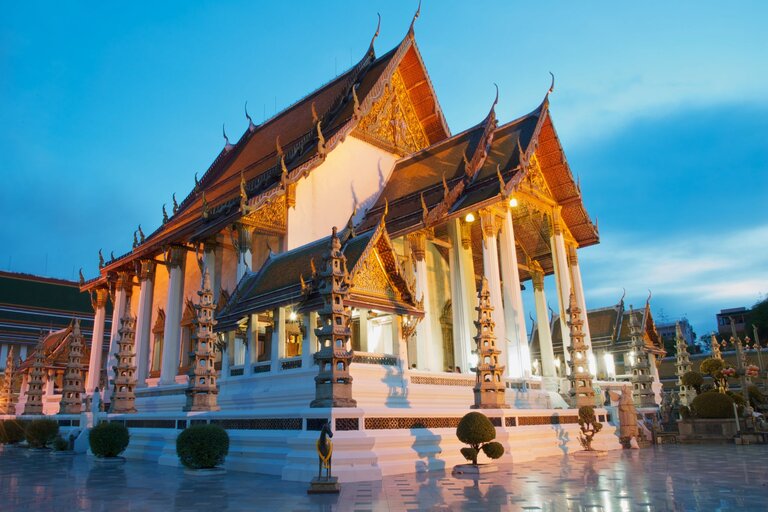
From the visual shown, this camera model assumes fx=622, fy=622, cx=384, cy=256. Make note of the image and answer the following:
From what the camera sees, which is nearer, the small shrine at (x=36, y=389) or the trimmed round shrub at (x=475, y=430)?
the trimmed round shrub at (x=475, y=430)

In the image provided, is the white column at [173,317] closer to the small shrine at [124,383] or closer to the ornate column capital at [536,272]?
the small shrine at [124,383]

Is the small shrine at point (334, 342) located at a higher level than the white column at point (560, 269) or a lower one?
lower

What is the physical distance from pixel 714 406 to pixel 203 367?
461 inches

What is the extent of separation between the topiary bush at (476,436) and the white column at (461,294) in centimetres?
734

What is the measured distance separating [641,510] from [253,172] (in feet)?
57.1

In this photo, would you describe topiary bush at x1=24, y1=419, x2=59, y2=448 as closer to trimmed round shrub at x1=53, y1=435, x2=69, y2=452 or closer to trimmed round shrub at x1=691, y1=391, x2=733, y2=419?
trimmed round shrub at x1=53, y1=435, x2=69, y2=452

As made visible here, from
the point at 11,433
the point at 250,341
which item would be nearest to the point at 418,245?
the point at 250,341

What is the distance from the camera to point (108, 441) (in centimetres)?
1034

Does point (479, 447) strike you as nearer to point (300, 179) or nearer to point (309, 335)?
point (309, 335)

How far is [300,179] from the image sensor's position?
16.8m

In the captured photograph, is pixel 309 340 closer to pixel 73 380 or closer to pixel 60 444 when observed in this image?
pixel 60 444

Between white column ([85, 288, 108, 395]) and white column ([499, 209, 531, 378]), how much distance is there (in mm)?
14763

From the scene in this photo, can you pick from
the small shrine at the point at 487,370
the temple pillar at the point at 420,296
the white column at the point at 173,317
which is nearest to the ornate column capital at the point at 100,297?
the white column at the point at 173,317

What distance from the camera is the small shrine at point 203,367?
10578 millimetres
